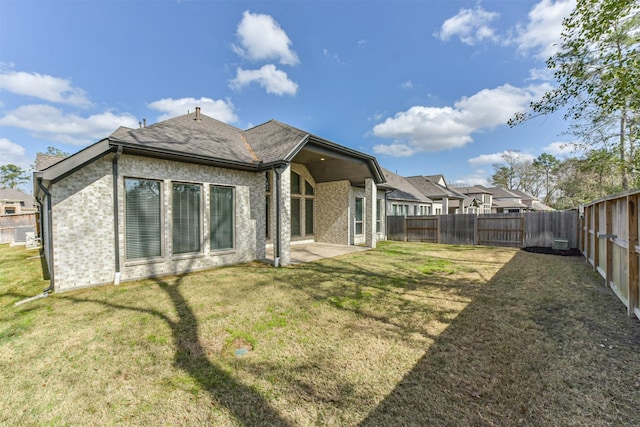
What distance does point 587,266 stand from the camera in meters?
8.62

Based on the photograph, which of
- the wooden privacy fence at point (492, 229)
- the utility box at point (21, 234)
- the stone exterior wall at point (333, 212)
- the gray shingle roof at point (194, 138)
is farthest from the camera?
the utility box at point (21, 234)

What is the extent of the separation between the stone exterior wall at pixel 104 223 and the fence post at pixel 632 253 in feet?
30.2

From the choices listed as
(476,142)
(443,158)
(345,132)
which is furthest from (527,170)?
(345,132)

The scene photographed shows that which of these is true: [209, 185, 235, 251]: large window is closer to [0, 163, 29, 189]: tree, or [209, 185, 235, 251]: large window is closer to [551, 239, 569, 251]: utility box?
A: [551, 239, 569, 251]: utility box

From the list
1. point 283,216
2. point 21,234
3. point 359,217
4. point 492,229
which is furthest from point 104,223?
point 21,234

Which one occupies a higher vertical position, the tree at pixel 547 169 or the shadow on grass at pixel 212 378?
the tree at pixel 547 169

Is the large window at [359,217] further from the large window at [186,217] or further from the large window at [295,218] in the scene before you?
the large window at [186,217]

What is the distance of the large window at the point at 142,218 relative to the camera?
6.55 m

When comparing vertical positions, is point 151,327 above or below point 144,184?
below

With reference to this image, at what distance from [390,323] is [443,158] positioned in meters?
33.6

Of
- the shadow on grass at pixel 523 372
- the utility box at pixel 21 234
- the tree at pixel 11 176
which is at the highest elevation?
the tree at pixel 11 176

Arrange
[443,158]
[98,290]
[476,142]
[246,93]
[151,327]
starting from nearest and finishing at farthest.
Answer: [151,327], [98,290], [246,93], [476,142], [443,158]

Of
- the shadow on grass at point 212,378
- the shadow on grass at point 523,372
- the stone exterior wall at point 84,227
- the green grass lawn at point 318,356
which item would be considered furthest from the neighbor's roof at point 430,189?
the shadow on grass at point 212,378

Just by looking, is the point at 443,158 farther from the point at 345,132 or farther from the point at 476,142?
the point at 345,132
